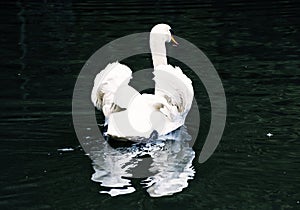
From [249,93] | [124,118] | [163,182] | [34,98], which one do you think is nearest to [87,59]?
[34,98]

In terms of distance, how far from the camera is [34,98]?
10031 mm

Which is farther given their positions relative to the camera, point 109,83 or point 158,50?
→ point 158,50

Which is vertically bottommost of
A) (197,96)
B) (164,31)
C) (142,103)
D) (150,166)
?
(197,96)

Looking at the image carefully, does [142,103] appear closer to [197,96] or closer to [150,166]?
[150,166]

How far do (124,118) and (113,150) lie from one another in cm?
35

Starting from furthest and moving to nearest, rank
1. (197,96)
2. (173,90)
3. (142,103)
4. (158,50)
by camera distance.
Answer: (197,96) → (158,50) → (173,90) → (142,103)

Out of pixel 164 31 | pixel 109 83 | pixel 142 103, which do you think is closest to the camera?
pixel 142 103

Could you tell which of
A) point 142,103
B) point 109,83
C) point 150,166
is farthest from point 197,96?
point 150,166

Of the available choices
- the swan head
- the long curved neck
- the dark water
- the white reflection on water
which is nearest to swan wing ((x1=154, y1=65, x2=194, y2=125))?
the white reflection on water

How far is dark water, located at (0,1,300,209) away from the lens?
21.6 ft

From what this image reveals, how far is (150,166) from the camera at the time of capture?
727cm

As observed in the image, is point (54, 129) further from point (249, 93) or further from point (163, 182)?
point (249, 93)

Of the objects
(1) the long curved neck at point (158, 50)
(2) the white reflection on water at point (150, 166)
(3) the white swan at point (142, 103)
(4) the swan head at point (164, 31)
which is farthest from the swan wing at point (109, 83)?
(4) the swan head at point (164, 31)

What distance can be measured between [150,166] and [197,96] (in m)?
3.12
